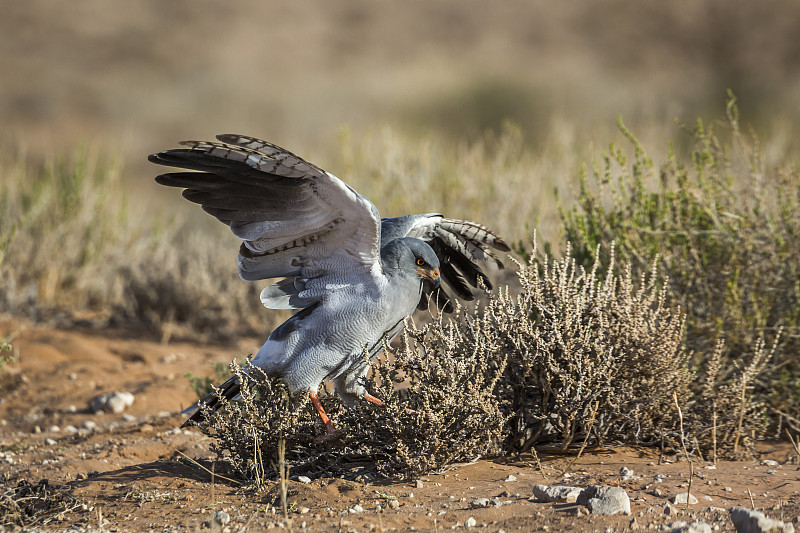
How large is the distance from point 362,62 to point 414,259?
36.2 meters

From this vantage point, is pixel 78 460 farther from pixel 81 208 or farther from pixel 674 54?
pixel 674 54

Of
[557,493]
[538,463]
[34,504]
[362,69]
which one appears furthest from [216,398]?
[362,69]

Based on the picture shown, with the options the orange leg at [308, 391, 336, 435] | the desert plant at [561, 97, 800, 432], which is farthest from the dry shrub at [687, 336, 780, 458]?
the orange leg at [308, 391, 336, 435]

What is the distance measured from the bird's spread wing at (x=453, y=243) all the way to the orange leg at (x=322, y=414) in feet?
2.86

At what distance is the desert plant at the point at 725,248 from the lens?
5066 millimetres

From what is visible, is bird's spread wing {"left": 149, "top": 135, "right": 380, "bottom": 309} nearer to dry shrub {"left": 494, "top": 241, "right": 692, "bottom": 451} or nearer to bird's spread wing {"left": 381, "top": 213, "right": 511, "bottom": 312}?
bird's spread wing {"left": 381, "top": 213, "right": 511, "bottom": 312}

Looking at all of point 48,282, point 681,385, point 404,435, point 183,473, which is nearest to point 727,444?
point 681,385

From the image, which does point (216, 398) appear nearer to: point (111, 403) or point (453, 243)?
point (453, 243)

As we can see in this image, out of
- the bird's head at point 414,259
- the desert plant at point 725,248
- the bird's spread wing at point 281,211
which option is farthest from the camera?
the desert plant at point 725,248

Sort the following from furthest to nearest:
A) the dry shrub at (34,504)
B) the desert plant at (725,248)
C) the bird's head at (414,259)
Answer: the desert plant at (725,248) < the bird's head at (414,259) < the dry shrub at (34,504)

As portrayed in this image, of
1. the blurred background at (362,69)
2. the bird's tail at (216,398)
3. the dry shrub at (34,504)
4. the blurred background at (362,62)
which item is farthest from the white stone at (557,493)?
the blurred background at (362,62)

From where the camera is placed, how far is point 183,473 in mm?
4125

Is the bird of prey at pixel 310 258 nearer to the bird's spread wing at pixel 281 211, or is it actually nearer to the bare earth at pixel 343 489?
the bird's spread wing at pixel 281 211

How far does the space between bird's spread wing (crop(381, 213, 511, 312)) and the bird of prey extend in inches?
8.0
